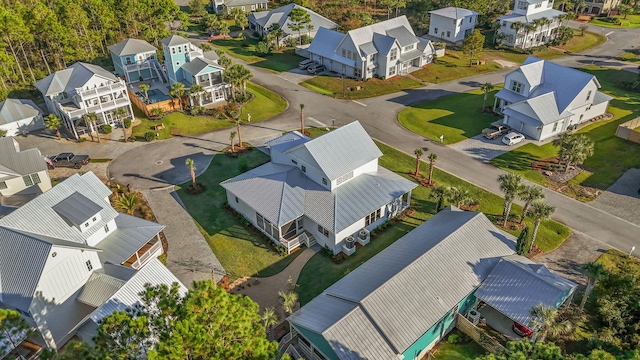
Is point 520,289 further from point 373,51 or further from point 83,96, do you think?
point 83,96

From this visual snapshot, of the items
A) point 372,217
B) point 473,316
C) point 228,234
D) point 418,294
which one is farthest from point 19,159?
point 473,316

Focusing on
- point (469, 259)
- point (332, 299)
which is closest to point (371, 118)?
point (469, 259)

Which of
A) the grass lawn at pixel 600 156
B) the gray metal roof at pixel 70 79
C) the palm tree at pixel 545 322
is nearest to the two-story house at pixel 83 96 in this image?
the gray metal roof at pixel 70 79

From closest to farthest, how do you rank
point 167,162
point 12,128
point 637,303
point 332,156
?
point 637,303 < point 332,156 < point 167,162 < point 12,128

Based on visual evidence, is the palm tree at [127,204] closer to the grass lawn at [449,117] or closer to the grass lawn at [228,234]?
the grass lawn at [228,234]

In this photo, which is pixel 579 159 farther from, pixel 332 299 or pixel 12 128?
pixel 12 128

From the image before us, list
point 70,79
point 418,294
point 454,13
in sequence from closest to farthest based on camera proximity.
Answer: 1. point 418,294
2. point 70,79
3. point 454,13

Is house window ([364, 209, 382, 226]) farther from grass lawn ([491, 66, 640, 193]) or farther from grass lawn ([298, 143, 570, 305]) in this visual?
grass lawn ([491, 66, 640, 193])
